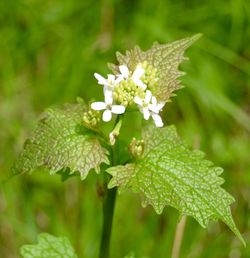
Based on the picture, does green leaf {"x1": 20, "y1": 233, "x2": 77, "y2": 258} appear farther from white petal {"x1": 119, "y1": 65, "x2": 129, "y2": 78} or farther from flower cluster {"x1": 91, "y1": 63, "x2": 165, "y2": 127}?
white petal {"x1": 119, "y1": 65, "x2": 129, "y2": 78}

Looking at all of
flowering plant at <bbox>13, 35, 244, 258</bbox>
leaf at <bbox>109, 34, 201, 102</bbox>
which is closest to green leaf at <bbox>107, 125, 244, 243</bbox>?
→ flowering plant at <bbox>13, 35, 244, 258</bbox>

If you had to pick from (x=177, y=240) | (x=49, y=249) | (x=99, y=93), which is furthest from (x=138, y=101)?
(x=99, y=93)

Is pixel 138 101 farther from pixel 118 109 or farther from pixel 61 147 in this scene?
pixel 61 147

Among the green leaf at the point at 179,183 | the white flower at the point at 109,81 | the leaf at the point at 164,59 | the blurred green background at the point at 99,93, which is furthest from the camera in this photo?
the blurred green background at the point at 99,93

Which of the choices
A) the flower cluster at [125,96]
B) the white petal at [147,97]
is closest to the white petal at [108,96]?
the flower cluster at [125,96]

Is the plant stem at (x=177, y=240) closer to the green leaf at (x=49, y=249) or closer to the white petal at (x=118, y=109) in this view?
the green leaf at (x=49, y=249)

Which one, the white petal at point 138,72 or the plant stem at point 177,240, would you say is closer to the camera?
the white petal at point 138,72

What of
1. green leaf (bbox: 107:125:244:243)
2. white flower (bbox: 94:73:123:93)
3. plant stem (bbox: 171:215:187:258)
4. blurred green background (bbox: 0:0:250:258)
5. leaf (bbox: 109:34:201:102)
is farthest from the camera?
blurred green background (bbox: 0:0:250:258)
